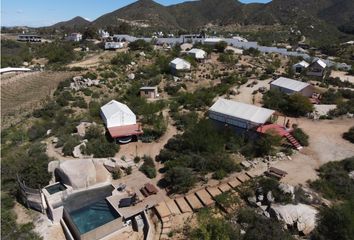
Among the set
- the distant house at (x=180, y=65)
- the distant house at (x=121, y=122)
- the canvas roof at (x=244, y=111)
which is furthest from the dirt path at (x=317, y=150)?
the distant house at (x=180, y=65)

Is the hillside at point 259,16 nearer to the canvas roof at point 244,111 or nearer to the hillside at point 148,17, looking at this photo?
the hillside at point 148,17

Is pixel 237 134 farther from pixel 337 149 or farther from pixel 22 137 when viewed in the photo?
pixel 22 137

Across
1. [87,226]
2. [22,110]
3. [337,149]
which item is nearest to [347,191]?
[337,149]

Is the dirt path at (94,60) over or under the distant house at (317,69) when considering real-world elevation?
under

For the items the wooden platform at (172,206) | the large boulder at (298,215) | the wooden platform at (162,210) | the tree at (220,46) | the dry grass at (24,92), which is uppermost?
the tree at (220,46)

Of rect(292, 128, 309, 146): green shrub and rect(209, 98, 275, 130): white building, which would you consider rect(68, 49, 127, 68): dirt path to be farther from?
rect(292, 128, 309, 146): green shrub
